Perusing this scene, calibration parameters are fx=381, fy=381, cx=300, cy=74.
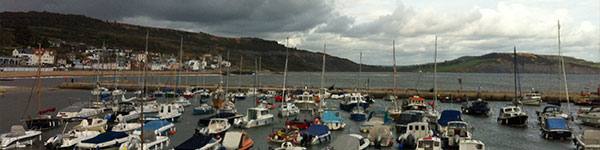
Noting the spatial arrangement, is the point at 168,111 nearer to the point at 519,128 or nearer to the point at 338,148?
the point at 338,148

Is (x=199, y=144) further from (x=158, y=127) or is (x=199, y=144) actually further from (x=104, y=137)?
(x=158, y=127)

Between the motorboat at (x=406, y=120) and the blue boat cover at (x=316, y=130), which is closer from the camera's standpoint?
the blue boat cover at (x=316, y=130)

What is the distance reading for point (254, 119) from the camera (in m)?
38.3

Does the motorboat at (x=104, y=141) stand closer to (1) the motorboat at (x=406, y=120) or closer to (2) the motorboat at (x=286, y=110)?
(2) the motorboat at (x=286, y=110)

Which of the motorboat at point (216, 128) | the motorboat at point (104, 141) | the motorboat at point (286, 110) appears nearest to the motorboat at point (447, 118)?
the motorboat at point (286, 110)

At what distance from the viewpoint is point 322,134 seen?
2994 cm

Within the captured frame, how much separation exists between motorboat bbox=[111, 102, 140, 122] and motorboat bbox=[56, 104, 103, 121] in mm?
2605

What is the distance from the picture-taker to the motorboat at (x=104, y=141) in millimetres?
24031

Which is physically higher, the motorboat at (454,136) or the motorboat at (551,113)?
the motorboat at (551,113)

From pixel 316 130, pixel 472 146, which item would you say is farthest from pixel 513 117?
pixel 316 130

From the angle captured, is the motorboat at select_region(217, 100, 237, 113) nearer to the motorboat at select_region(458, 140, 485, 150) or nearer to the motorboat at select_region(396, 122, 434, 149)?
the motorboat at select_region(396, 122, 434, 149)

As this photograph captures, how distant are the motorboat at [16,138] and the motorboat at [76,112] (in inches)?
482

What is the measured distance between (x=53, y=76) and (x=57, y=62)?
4356 centimetres

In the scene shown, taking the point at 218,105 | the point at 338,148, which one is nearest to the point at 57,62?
the point at 218,105
